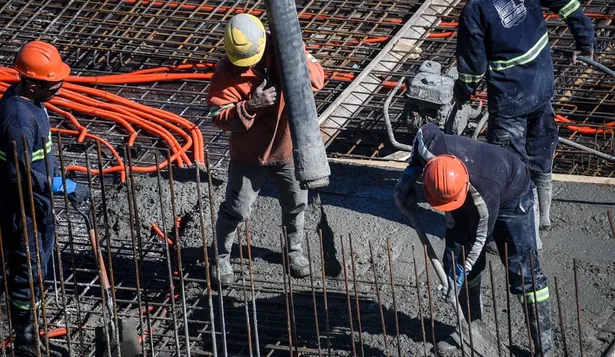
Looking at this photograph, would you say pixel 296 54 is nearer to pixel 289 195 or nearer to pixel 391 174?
pixel 289 195

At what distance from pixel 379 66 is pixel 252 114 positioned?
133 inches

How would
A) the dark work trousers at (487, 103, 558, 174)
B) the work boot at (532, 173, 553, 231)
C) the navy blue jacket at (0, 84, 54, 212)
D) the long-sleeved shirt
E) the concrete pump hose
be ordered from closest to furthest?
the navy blue jacket at (0, 84, 54, 212)
the long-sleeved shirt
the dark work trousers at (487, 103, 558, 174)
the work boot at (532, 173, 553, 231)
the concrete pump hose

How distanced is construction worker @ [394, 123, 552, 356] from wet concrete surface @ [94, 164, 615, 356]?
17.1 inches

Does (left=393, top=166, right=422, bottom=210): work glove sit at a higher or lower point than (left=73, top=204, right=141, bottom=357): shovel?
higher

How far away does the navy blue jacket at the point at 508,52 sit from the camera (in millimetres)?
7863

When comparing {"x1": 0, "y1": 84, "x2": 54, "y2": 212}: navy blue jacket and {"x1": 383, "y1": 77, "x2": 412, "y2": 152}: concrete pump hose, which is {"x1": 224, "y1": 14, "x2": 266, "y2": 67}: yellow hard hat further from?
{"x1": 383, "y1": 77, "x2": 412, "y2": 152}: concrete pump hose

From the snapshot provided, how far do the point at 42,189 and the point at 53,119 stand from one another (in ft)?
10.2

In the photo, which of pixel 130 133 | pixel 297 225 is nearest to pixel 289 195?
pixel 297 225

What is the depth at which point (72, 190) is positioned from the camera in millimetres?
7566

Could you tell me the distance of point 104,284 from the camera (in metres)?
7.35

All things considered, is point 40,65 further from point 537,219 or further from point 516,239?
point 537,219

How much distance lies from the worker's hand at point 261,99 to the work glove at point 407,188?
0.91 m

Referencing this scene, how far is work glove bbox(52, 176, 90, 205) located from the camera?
7.51m

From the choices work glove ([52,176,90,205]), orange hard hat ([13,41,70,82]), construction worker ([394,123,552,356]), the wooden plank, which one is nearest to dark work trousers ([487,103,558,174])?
construction worker ([394,123,552,356])
